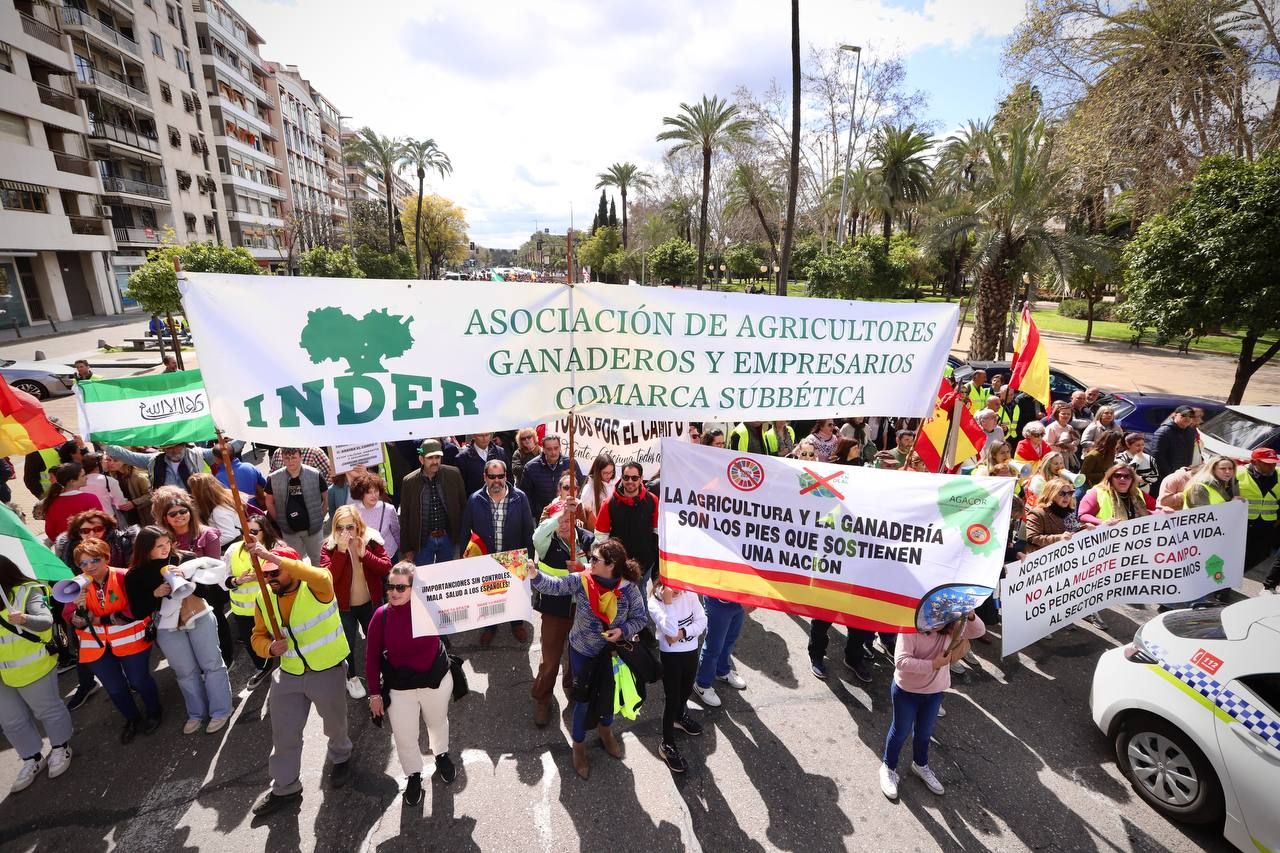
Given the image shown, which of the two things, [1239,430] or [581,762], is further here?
[1239,430]

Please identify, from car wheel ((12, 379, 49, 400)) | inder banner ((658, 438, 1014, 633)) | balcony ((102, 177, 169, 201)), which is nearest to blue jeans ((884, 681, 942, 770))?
inder banner ((658, 438, 1014, 633))

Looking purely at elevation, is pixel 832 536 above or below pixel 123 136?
below

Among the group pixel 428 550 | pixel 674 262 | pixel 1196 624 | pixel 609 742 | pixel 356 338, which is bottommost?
pixel 609 742

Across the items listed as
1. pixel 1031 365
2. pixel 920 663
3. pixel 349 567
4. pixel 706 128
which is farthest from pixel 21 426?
pixel 706 128

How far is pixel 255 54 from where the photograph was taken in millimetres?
59000

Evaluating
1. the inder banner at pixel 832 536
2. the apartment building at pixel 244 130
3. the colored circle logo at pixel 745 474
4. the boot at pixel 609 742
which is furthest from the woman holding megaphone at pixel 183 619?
the apartment building at pixel 244 130

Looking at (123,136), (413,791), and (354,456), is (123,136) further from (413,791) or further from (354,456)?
(413,791)

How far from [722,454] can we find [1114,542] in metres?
3.80

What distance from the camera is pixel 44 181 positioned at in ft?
100

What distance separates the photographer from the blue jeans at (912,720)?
164 inches

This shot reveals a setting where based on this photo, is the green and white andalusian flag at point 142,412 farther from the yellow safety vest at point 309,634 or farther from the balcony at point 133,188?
the balcony at point 133,188

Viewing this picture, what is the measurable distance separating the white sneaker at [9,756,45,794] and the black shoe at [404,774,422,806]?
2.71 metres

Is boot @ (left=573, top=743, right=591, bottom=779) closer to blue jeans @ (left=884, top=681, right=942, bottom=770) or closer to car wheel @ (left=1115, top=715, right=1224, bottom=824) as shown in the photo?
blue jeans @ (left=884, top=681, right=942, bottom=770)

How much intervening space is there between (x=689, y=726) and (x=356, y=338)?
3.90 m
